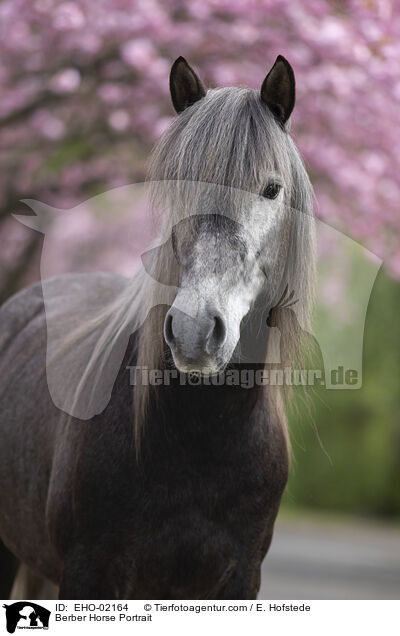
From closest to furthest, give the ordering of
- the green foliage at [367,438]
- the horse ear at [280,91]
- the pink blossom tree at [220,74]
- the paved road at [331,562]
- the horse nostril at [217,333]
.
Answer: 1. the horse nostril at [217,333]
2. the horse ear at [280,91]
3. the pink blossom tree at [220,74]
4. the paved road at [331,562]
5. the green foliage at [367,438]

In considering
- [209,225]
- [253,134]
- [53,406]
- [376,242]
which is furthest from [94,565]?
[376,242]

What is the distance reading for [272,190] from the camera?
231cm

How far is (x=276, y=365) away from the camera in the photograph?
2.56 meters

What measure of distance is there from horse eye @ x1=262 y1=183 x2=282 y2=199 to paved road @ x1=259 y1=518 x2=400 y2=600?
427 centimetres

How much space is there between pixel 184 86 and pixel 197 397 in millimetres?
884

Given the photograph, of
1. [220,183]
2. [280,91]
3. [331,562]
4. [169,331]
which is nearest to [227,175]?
[220,183]

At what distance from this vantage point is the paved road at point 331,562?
6.59 metres

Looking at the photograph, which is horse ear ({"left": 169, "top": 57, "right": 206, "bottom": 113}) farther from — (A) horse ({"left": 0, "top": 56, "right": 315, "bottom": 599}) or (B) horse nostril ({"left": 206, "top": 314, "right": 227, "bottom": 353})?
(B) horse nostril ({"left": 206, "top": 314, "right": 227, "bottom": 353})

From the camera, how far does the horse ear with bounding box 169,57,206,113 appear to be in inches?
96.4
